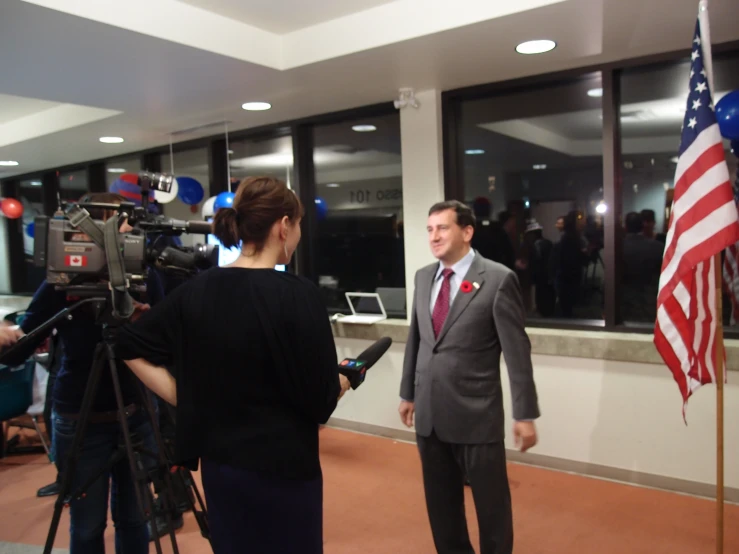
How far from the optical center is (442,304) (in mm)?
2113

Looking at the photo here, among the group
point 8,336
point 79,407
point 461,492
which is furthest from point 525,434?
point 8,336

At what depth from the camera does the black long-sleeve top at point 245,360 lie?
1.22 m

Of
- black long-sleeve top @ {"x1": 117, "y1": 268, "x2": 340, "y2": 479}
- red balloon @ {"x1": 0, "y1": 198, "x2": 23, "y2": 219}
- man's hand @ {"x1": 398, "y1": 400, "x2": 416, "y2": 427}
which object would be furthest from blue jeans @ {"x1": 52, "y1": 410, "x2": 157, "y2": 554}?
red balloon @ {"x1": 0, "y1": 198, "x2": 23, "y2": 219}

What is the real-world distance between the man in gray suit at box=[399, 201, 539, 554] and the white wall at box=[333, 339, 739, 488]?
127 cm

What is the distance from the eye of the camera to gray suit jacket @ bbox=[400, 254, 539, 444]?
6.46 feet

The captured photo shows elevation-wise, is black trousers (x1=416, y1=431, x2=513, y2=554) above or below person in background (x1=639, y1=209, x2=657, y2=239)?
below

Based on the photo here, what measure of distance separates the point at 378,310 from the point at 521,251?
1.06m

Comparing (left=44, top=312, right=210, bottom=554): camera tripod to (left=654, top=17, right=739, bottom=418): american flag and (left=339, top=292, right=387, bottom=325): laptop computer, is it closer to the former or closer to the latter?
(left=654, top=17, right=739, bottom=418): american flag

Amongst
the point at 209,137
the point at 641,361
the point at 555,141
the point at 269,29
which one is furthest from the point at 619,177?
the point at 209,137

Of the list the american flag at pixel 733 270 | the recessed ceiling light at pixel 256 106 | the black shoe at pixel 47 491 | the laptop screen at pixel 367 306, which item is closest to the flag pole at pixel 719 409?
the american flag at pixel 733 270

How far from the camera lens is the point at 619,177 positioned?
3148 mm

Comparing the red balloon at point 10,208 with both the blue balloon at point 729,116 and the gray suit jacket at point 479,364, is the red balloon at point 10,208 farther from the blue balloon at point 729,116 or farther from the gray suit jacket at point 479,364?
the blue balloon at point 729,116

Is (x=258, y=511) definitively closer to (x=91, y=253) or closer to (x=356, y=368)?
(x=356, y=368)

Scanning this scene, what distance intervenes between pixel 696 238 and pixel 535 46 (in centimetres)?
138
